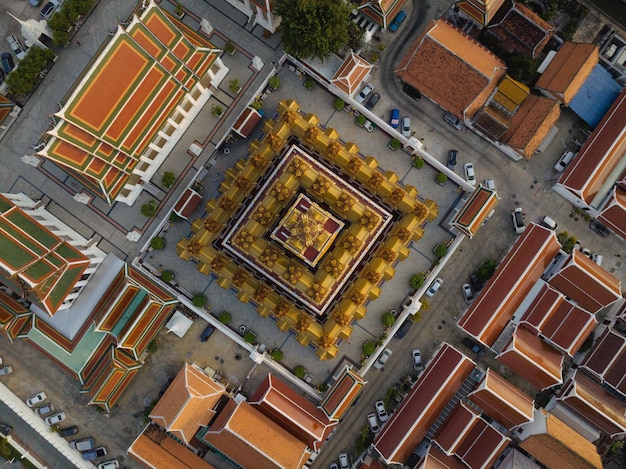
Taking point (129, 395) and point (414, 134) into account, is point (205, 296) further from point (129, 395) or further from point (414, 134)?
point (414, 134)

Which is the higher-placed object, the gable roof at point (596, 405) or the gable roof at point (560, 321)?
the gable roof at point (560, 321)

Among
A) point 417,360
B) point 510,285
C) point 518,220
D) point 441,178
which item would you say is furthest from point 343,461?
point 441,178

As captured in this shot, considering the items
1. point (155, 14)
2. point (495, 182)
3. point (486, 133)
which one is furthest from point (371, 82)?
point (155, 14)

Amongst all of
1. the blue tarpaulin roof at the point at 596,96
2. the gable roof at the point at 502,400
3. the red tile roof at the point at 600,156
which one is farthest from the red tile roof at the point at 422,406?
the blue tarpaulin roof at the point at 596,96

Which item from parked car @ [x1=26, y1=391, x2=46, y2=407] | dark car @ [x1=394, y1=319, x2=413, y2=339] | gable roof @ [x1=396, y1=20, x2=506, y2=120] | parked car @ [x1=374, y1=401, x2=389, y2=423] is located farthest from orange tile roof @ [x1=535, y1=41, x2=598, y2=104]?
parked car @ [x1=26, y1=391, x2=46, y2=407]

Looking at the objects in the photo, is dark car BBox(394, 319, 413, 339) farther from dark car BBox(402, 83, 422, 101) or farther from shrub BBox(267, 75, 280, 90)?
shrub BBox(267, 75, 280, 90)

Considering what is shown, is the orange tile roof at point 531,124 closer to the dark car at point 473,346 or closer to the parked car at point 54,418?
the dark car at point 473,346
